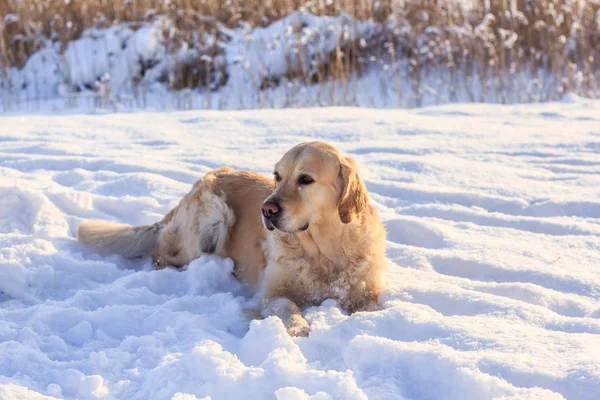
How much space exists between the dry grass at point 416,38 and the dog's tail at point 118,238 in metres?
4.55

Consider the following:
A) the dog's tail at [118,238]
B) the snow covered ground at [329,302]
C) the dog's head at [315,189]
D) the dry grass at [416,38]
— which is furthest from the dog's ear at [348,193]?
the dry grass at [416,38]

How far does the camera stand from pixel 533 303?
3219 mm

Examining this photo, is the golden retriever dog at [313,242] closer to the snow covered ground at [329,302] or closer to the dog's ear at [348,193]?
the dog's ear at [348,193]

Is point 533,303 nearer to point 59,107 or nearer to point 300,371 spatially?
point 300,371

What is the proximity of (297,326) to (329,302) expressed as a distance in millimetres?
376

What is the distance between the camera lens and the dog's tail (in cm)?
390

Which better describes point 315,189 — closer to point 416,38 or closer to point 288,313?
point 288,313

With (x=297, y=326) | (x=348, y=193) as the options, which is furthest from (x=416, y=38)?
(x=297, y=326)

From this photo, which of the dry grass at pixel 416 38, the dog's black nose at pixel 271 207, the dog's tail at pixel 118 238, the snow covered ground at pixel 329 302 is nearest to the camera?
the snow covered ground at pixel 329 302

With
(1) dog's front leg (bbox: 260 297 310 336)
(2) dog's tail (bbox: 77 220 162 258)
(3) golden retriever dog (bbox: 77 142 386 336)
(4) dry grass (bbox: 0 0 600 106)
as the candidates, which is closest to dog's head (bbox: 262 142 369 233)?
(3) golden retriever dog (bbox: 77 142 386 336)

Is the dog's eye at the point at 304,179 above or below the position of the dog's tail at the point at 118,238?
above

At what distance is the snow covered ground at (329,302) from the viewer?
7.80 feet

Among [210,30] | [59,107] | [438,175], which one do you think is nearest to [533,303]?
[438,175]

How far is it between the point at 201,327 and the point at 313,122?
4109 millimetres
